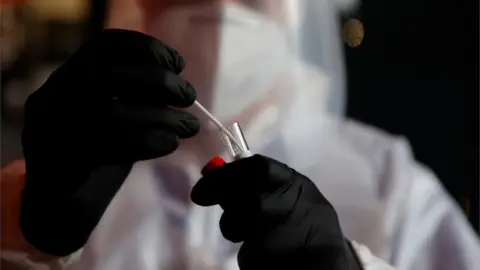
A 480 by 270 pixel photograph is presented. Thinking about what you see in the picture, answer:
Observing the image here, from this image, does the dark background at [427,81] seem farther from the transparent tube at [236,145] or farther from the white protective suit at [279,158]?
the transparent tube at [236,145]

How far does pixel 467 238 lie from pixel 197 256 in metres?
0.29

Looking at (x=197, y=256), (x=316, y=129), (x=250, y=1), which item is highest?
(x=250, y=1)

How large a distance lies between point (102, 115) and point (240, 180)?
126 mm

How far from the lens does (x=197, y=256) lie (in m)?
0.70

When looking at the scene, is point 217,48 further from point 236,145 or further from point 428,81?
point 428,81

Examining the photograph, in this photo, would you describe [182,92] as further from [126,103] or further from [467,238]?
[467,238]

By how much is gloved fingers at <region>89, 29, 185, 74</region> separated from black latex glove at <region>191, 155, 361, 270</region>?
3.8 inches

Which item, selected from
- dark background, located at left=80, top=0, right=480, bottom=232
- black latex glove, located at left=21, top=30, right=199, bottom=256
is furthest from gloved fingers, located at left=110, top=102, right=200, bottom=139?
dark background, located at left=80, top=0, right=480, bottom=232

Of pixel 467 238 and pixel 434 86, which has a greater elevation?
pixel 434 86

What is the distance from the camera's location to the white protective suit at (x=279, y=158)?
2.30 feet

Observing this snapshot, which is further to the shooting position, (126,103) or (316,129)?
(316,129)

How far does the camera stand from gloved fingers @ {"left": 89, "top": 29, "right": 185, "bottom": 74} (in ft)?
1.94

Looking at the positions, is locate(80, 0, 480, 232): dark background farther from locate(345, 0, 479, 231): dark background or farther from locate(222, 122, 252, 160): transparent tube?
locate(222, 122, 252, 160): transparent tube

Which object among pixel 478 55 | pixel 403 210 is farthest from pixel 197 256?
pixel 478 55
